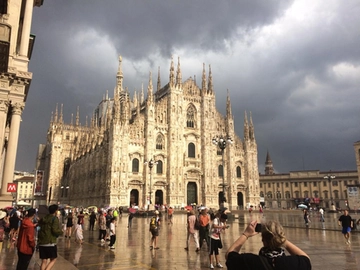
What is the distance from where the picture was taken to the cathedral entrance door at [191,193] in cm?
4919

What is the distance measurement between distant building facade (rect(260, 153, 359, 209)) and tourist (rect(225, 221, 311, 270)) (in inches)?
3230

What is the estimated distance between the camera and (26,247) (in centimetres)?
615

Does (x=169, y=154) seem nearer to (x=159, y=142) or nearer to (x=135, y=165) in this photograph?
(x=159, y=142)

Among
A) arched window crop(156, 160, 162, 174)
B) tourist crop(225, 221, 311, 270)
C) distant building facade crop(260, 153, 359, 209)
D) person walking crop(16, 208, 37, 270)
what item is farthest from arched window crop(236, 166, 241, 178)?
tourist crop(225, 221, 311, 270)

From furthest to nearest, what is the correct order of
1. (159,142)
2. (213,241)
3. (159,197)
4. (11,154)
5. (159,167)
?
(159,142)
(159,167)
(159,197)
(11,154)
(213,241)

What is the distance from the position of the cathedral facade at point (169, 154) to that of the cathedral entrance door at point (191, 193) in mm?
163

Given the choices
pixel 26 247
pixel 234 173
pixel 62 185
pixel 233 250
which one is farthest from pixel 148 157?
pixel 233 250

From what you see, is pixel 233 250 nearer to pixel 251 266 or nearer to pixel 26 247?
pixel 251 266

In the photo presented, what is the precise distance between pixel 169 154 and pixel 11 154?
30.4 m

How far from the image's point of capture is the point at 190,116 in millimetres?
51875

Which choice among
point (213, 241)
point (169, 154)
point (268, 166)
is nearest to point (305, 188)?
point (268, 166)

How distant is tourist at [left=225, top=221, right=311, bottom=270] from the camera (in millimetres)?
2641

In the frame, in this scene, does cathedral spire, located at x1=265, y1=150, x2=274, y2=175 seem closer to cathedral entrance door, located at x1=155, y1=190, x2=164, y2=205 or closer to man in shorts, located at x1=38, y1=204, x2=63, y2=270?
cathedral entrance door, located at x1=155, y1=190, x2=164, y2=205

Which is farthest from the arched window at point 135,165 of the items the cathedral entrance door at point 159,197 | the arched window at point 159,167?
the cathedral entrance door at point 159,197
